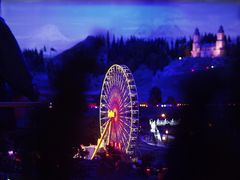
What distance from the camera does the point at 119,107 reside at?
4961mm

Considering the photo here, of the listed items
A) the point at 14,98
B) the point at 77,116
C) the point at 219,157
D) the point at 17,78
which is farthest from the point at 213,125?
the point at 14,98

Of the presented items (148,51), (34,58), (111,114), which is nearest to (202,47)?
(148,51)

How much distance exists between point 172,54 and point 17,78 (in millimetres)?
1616

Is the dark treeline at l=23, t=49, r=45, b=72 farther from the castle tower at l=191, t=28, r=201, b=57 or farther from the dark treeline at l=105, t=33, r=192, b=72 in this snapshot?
the castle tower at l=191, t=28, r=201, b=57

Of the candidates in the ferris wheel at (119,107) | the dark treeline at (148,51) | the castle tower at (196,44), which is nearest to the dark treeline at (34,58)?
the dark treeline at (148,51)

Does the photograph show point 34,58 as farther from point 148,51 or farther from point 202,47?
point 202,47

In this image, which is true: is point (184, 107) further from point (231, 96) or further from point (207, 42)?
point (207, 42)

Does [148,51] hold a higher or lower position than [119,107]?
higher

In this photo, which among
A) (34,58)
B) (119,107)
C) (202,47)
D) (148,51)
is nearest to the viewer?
(202,47)

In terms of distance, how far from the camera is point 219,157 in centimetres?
112

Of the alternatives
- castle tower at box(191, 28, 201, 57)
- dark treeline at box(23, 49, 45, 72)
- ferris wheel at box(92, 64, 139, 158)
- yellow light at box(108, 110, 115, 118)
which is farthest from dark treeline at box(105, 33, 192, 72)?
yellow light at box(108, 110, 115, 118)

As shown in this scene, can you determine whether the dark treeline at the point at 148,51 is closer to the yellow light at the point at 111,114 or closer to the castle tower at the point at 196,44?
the castle tower at the point at 196,44

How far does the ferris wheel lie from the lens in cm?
442

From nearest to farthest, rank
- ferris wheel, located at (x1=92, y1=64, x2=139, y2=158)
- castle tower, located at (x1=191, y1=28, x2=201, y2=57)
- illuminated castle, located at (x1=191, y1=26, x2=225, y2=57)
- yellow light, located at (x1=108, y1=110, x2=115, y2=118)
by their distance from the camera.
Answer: illuminated castle, located at (x1=191, y1=26, x2=225, y2=57) → castle tower, located at (x1=191, y1=28, x2=201, y2=57) → ferris wheel, located at (x1=92, y1=64, x2=139, y2=158) → yellow light, located at (x1=108, y1=110, x2=115, y2=118)
